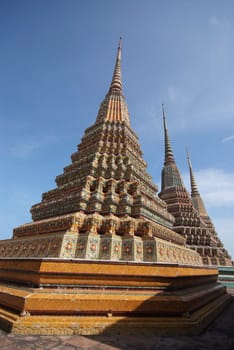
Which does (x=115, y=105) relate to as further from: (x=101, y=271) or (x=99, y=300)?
(x=99, y=300)

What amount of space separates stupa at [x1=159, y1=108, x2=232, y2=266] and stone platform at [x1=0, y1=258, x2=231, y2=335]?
39.1 feet

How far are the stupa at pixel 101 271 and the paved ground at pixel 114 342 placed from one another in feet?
0.79

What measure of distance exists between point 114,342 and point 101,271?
147cm

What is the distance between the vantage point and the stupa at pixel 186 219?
1653cm

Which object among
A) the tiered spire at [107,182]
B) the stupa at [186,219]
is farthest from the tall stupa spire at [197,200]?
the tiered spire at [107,182]

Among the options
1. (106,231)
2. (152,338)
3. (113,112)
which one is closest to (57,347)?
(152,338)

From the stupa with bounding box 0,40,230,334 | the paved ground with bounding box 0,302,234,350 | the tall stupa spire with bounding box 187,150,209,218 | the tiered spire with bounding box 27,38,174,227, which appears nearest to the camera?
the paved ground with bounding box 0,302,234,350

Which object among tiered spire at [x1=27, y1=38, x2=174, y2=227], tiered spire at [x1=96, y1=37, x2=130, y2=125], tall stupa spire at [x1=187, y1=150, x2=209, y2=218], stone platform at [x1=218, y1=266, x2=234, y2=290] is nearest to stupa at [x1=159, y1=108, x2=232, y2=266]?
stone platform at [x1=218, y1=266, x2=234, y2=290]

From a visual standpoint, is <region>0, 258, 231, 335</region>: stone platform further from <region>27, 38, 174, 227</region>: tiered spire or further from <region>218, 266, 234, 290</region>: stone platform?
<region>218, 266, 234, 290</region>: stone platform

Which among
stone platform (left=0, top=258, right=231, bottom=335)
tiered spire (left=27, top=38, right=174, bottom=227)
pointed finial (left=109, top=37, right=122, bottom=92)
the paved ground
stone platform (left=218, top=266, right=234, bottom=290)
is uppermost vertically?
pointed finial (left=109, top=37, right=122, bottom=92)

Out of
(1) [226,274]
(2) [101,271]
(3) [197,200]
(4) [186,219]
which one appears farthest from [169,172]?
(2) [101,271]

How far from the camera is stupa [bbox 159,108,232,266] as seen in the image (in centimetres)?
1653

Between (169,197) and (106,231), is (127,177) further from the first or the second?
(169,197)

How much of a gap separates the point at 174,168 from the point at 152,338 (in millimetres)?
21460
